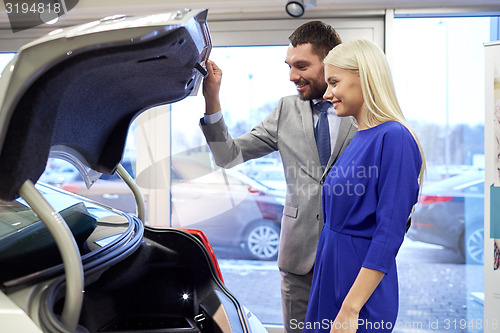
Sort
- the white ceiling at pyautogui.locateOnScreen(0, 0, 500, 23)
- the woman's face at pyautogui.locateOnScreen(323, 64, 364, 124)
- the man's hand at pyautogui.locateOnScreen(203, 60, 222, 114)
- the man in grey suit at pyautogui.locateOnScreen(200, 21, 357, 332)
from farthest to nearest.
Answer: the white ceiling at pyautogui.locateOnScreen(0, 0, 500, 23)
the man in grey suit at pyautogui.locateOnScreen(200, 21, 357, 332)
the man's hand at pyautogui.locateOnScreen(203, 60, 222, 114)
the woman's face at pyautogui.locateOnScreen(323, 64, 364, 124)

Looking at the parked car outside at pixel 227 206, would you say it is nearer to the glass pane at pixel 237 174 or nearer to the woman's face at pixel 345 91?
the glass pane at pixel 237 174

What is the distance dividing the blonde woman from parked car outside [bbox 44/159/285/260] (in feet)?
6.39

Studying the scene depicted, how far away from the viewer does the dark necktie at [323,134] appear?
1956 millimetres

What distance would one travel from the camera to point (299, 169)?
1968 millimetres

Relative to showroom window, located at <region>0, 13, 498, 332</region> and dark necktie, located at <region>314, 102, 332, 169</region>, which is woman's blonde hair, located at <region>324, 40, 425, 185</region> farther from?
showroom window, located at <region>0, 13, 498, 332</region>

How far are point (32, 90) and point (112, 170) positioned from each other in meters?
0.55

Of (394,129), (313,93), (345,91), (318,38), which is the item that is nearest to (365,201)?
(394,129)

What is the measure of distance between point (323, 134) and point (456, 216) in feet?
6.70

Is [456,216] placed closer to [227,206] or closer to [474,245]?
[474,245]

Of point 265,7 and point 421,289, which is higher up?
point 265,7

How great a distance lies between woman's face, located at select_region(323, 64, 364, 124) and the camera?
143 centimetres

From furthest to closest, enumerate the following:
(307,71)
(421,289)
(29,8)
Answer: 1. (421,289)
2. (29,8)
3. (307,71)

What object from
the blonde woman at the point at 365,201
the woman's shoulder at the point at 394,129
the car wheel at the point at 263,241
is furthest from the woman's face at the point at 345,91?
the car wheel at the point at 263,241

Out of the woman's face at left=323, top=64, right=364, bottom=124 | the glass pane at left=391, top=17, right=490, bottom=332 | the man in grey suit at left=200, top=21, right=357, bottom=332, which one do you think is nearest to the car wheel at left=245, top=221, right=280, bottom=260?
the glass pane at left=391, top=17, right=490, bottom=332
